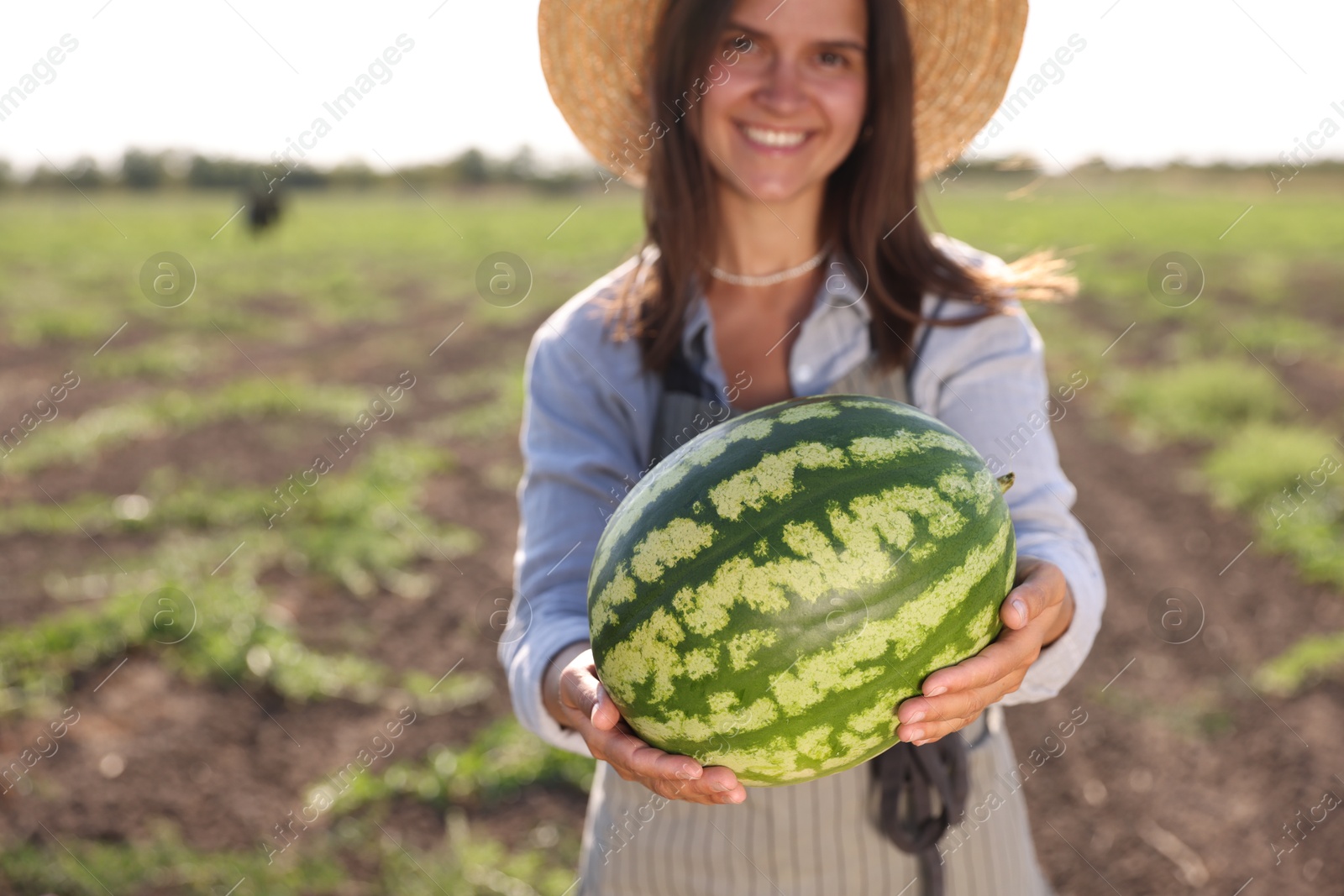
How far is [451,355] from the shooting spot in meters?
12.6

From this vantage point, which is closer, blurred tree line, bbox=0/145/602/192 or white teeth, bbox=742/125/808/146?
white teeth, bbox=742/125/808/146

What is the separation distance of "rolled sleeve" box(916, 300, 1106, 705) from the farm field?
61 centimetres

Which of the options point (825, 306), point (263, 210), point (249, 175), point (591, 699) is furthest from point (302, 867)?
point (249, 175)

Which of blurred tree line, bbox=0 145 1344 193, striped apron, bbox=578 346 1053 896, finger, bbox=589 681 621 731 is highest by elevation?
finger, bbox=589 681 621 731

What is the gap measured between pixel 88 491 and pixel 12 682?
9.65 feet

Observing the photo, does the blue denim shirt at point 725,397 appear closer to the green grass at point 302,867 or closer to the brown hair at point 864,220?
the brown hair at point 864,220

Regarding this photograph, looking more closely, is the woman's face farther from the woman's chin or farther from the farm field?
the farm field

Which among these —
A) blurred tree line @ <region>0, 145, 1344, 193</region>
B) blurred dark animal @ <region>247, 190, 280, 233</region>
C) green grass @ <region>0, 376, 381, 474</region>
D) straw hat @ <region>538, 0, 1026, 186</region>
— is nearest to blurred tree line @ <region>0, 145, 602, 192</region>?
blurred tree line @ <region>0, 145, 1344, 193</region>

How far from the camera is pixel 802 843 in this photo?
6.40ft

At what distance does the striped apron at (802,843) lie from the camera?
195cm

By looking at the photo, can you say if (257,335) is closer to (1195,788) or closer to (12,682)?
(12,682)

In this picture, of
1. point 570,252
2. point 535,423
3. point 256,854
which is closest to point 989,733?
point 535,423

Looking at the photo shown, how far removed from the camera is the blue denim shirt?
6.19 ft

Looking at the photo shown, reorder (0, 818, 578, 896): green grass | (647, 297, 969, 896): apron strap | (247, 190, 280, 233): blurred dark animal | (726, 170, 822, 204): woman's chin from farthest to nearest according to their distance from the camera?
(247, 190, 280, 233): blurred dark animal
(0, 818, 578, 896): green grass
(726, 170, 822, 204): woman's chin
(647, 297, 969, 896): apron strap
